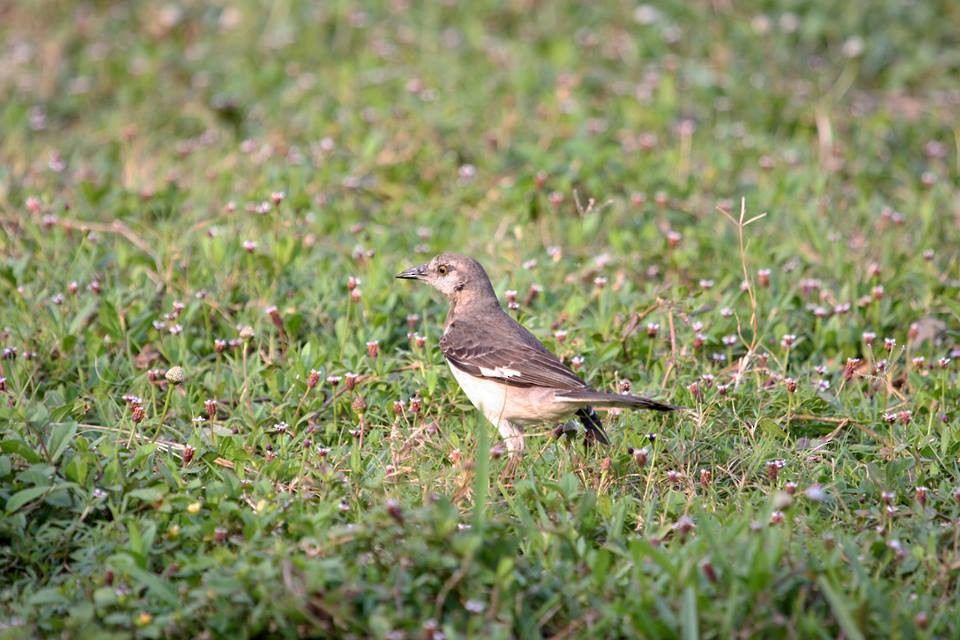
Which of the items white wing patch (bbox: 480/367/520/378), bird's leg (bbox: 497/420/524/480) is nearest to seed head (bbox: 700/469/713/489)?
bird's leg (bbox: 497/420/524/480)

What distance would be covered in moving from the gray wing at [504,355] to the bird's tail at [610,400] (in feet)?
0.28

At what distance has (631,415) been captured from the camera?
6559mm

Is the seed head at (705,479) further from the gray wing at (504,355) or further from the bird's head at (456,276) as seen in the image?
the bird's head at (456,276)

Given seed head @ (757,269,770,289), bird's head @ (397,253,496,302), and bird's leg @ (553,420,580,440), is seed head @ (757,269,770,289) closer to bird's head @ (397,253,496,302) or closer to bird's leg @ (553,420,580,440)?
bird's head @ (397,253,496,302)

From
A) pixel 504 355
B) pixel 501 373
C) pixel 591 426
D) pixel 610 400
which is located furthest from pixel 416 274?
pixel 610 400

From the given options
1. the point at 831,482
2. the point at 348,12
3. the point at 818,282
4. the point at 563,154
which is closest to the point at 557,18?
the point at 348,12

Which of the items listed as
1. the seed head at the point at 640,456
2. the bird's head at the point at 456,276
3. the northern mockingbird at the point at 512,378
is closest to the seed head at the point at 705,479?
the seed head at the point at 640,456

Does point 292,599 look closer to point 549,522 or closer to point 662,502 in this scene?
point 549,522

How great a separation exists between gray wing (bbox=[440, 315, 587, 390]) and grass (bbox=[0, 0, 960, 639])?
10.3 inches

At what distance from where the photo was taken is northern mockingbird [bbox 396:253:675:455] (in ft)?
20.1

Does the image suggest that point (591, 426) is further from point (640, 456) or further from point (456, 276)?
→ point (456, 276)

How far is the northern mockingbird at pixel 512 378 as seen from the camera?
20.1ft

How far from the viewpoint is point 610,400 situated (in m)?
5.69

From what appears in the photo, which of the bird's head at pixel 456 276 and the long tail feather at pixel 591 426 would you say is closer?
the long tail feather at pixel 591 426
